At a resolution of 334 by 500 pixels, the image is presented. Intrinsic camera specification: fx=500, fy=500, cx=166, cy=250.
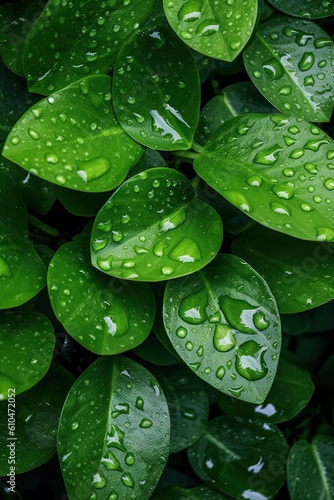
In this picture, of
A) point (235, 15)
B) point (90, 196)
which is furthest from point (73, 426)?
point (235, 15)

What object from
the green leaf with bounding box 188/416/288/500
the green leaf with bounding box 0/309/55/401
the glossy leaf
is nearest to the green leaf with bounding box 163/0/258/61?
the glossy leaf

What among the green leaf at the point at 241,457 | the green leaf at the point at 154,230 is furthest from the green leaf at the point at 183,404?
the green leaf at the point at 154,230

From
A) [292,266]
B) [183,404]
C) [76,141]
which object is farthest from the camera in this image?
[183,404]

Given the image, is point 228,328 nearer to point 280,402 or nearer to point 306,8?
point 280,402

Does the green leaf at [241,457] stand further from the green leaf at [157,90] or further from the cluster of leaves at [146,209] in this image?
the green leaf at [157,90]

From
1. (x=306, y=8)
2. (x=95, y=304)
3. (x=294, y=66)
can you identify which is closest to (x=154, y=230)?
(x=95, y=304)
